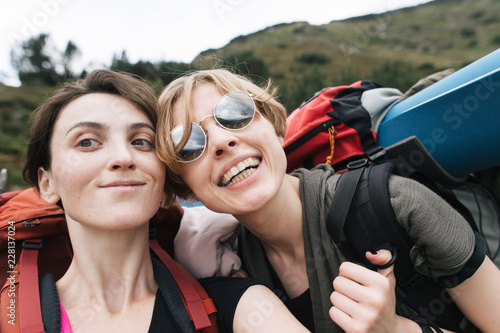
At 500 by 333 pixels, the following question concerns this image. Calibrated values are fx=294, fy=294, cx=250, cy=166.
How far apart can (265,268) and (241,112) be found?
1.09 meters

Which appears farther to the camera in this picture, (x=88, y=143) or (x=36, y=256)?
(x=36, y=256)

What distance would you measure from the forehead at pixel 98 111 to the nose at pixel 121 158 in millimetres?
177

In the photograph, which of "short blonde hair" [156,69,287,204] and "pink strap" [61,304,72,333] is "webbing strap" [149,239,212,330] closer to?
"short blonde hair" [156,69,287,204]

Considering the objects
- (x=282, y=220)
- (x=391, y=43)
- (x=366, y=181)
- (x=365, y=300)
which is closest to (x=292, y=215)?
(x=282, y=220)

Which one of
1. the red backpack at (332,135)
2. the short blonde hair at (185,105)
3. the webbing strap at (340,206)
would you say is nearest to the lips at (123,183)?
the short blonde hair at (185,105)

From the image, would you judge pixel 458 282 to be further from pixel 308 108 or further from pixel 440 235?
pixel 308 108

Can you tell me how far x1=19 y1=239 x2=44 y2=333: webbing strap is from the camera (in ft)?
4.58

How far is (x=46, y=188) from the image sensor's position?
1894mm

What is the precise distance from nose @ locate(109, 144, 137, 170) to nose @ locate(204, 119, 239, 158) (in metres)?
0.43

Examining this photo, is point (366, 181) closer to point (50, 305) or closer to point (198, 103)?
point (198, 103)

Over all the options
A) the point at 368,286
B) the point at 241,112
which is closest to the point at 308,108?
the point at 241,112

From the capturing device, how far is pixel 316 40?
49.1 metres

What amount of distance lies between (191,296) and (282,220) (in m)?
0.71

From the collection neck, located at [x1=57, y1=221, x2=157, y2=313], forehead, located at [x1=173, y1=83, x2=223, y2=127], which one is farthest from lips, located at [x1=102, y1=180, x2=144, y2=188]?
forehead, located at [x1=173, y1=83, x2=223, y2=127]
